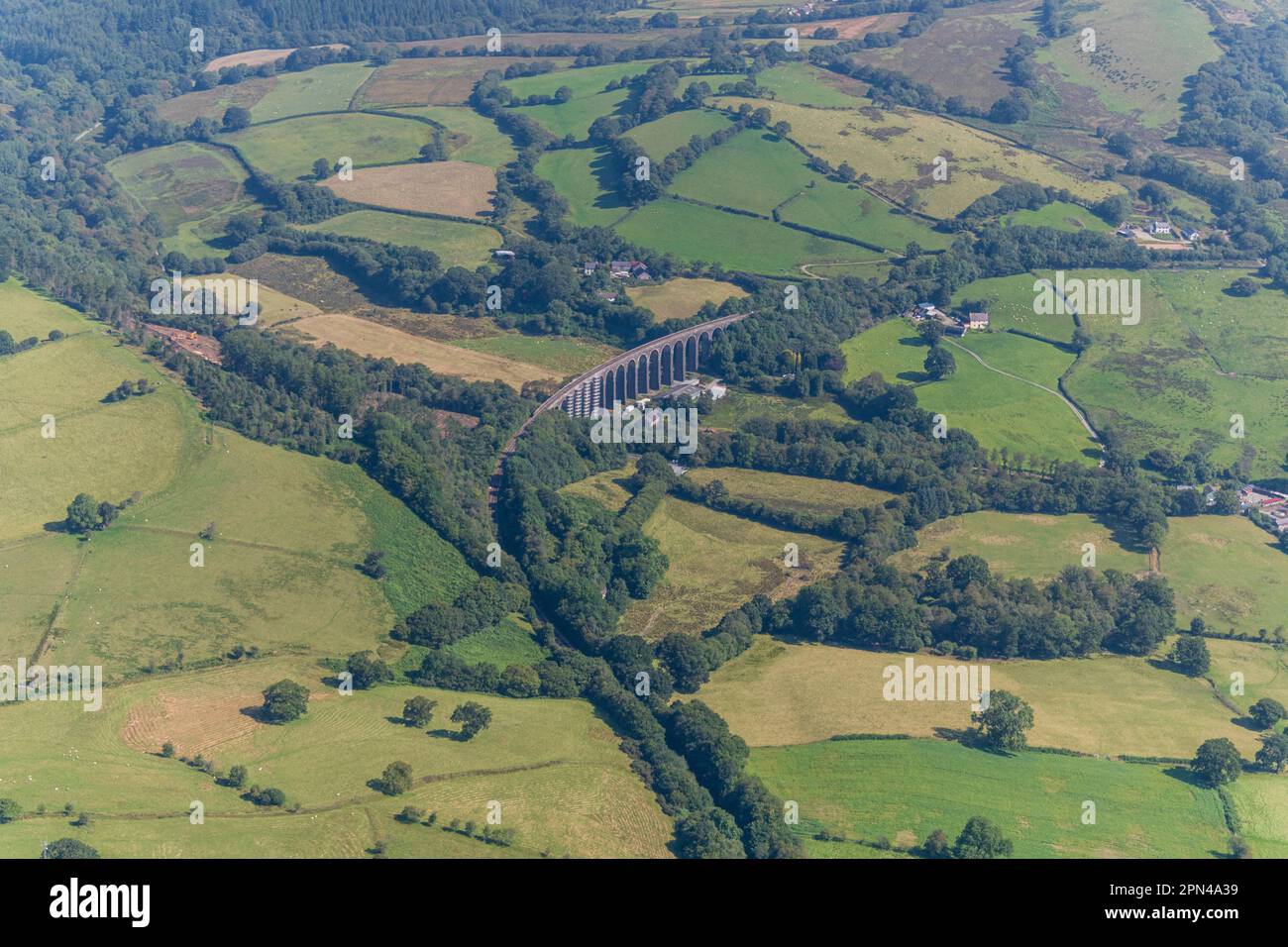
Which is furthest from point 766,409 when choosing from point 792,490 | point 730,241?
point 730,241

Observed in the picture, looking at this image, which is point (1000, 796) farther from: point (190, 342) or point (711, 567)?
point (190, 342)

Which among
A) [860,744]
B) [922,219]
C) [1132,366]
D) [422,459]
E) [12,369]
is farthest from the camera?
[922,219]

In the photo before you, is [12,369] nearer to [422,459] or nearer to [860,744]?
[422,459]

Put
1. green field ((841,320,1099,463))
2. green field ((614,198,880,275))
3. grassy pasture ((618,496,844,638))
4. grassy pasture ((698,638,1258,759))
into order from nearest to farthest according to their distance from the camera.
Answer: grassy pasture ((698,638,1258,759)) < grassy pasture ((618,496,844,638)) < green field ((841,320,1099,463)) < green field ((614,198,880,275))

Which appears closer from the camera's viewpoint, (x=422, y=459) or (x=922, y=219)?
(x=422, y=459)

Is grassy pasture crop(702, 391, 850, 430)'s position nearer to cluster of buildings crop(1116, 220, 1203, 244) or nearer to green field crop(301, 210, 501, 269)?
green field crop(301, 210, 501, 269)

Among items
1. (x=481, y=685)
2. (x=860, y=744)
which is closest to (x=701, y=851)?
(x=860, y=744)

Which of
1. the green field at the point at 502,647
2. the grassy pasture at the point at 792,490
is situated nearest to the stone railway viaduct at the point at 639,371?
the grassy pasture at the point at 792,490

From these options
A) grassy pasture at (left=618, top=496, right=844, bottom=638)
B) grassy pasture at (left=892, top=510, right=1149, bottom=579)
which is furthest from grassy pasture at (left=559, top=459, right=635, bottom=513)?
grassy pasture at (left=892, top=510, right=1149, bottom=579)
